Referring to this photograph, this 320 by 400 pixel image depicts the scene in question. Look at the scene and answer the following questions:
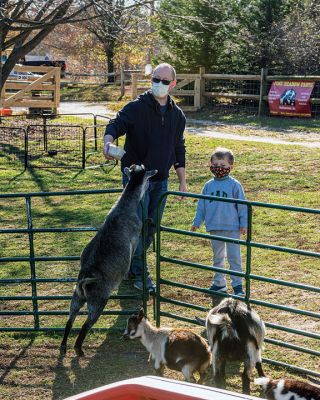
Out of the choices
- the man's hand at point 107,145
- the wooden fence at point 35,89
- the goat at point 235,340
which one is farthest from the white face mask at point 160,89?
the wooden fence at point 35,89

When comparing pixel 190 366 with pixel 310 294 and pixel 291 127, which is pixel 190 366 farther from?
pixel 291 127

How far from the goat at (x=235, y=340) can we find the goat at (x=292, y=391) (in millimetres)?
410

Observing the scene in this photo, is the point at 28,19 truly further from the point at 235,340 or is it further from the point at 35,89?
the point at 235,340

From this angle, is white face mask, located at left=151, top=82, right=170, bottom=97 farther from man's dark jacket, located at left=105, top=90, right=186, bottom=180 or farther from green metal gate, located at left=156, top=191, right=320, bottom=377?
green metal gate, located at left=156, top=191, right=320, bottom=377

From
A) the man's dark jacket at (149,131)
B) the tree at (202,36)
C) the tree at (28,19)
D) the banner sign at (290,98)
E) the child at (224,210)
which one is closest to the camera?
the child at (224,210)

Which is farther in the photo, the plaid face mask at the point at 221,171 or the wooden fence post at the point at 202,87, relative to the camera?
the wooden fence post at the point at 202,87

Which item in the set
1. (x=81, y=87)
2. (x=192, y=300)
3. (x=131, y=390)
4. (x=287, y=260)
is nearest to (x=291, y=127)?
(x=287, y=260)

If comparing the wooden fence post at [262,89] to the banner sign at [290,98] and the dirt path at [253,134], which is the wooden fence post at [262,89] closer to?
the banner sign at [290,98]

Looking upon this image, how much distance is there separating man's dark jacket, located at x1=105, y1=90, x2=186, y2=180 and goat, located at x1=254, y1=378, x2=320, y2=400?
290 cm

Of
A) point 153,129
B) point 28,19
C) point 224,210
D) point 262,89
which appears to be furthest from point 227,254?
point 262,89

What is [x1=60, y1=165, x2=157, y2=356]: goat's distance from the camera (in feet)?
17.6

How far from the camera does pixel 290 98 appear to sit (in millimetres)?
21422

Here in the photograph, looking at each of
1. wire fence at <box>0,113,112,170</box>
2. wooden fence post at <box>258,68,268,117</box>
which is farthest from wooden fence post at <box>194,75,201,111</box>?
wire fence at <box>0,113,112,170</box>

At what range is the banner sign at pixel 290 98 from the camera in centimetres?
2112
